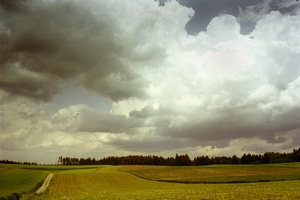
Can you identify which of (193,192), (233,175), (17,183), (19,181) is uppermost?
Answer: (193,192)

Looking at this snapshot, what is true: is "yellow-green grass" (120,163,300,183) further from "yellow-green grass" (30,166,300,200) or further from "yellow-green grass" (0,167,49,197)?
"yellow-green grass" (0,167,49,197)

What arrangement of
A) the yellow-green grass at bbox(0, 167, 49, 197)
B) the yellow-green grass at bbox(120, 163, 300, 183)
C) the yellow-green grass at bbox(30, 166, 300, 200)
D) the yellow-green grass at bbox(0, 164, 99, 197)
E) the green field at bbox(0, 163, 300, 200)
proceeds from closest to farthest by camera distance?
1. the yellow-green grass at bbox(30, 166, 300, 200)
2. the green field at bbox(0, 163, 300, 200)
3. the yellow-green grass at bbox(0, 167, 49, 197)
4. the yellow-green grass at bbox(0, 164, 99, 197)
5. the yellow-green grass at bbox(120, 163, 300, 183)

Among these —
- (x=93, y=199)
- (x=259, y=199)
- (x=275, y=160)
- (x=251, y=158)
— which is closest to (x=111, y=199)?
(x=93, y=199)

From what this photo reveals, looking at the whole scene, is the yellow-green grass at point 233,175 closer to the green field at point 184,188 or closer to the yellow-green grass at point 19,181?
the green field at point 184,188

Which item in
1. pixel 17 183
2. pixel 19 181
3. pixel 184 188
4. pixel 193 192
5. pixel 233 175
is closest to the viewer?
pixel 193 192

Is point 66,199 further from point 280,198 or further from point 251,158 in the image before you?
point 251,158

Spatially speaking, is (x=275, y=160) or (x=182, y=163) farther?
(x=182, y=163)

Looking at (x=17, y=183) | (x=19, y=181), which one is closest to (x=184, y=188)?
(x=17, y=183)

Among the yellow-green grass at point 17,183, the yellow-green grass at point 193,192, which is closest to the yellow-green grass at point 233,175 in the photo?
the yellow-green grass at point 193,192

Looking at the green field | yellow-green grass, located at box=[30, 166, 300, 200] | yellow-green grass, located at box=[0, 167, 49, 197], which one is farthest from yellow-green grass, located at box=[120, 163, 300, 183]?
yellow-green grass, located at box=[0, 167, 49, 197]

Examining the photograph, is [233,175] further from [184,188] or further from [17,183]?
[17,183]

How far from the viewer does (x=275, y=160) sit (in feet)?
539

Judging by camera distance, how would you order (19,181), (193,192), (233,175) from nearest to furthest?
1. (193,192)
2. (19,181)
3. (233,175)

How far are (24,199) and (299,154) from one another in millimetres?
178858
